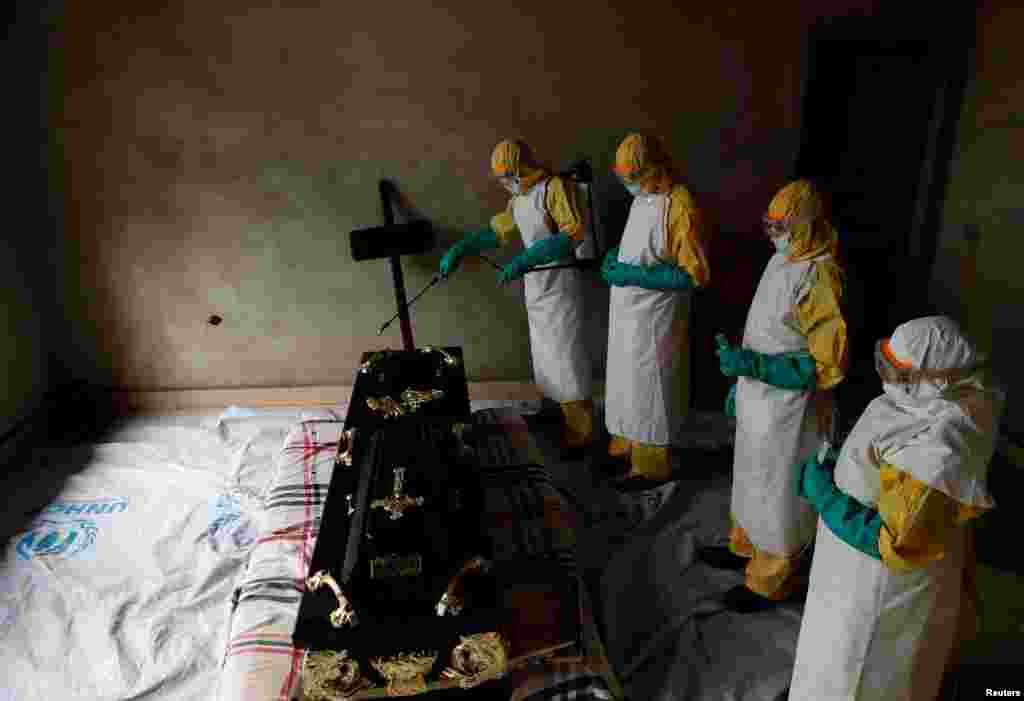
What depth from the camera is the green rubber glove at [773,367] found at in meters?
2.11

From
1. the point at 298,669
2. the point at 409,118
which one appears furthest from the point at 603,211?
the point at 298,669

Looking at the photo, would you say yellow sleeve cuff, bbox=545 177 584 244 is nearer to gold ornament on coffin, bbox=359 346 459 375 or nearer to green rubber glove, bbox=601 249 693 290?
green rubber glove, bbox=601 249 693 290

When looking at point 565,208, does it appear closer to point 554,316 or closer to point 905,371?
point 554,316

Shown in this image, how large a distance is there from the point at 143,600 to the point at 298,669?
100 cm

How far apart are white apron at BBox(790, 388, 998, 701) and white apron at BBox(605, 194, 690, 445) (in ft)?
3.80

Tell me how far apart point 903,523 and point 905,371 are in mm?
307

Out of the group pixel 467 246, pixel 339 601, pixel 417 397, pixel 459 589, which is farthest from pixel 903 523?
pixel 467 246

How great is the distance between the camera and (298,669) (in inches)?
77.6

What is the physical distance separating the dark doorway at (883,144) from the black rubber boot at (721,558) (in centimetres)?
109

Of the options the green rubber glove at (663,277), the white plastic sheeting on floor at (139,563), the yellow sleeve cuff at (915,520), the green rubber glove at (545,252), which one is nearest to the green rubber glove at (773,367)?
the green rubber glove at (663,277)

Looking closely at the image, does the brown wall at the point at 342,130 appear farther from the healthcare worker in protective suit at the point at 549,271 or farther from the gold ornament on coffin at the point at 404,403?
the gold ornament on coffin at the point at 404,403

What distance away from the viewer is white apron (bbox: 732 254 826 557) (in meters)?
2.14

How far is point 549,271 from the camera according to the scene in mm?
3104

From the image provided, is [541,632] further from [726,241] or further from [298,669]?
[726,241]
